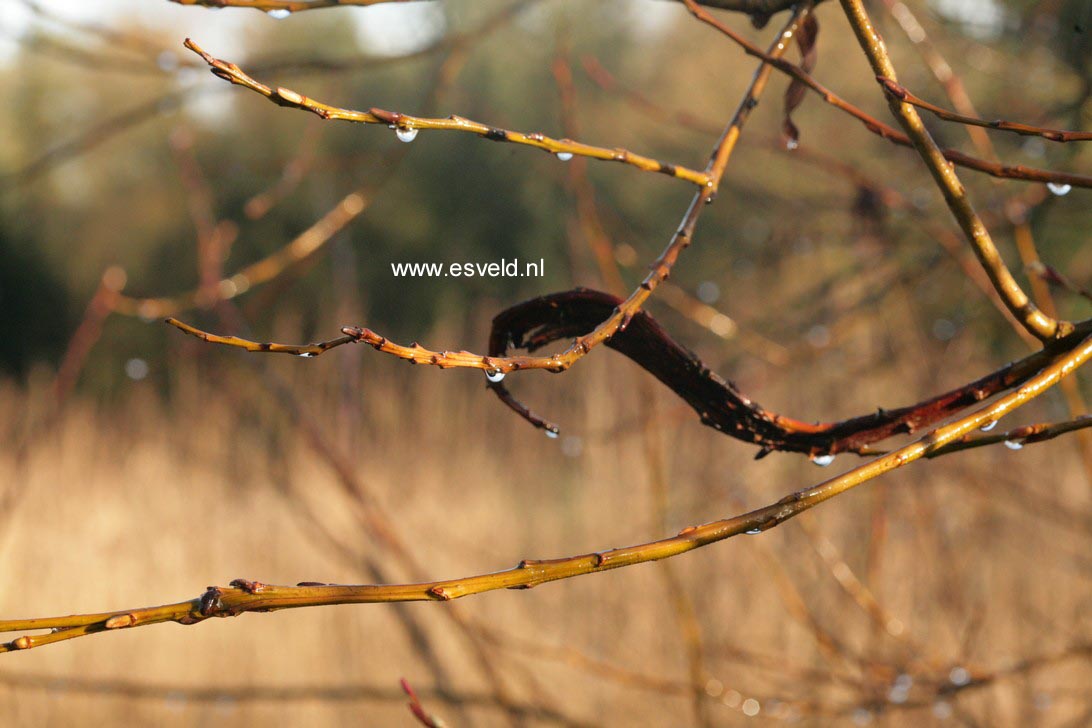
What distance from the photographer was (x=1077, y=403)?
1.20m

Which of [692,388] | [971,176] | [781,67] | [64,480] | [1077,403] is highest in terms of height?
[64,480]

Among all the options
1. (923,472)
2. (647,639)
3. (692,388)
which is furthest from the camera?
(647,639)

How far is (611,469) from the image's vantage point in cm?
340

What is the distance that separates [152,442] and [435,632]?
2312 millimetres

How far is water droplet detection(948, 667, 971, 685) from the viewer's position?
3.42 ft

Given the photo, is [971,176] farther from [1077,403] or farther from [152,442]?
[152,442]

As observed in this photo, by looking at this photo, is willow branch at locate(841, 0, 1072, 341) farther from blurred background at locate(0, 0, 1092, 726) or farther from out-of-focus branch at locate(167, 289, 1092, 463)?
blurred background at locate(0, 0, 1092, 726)

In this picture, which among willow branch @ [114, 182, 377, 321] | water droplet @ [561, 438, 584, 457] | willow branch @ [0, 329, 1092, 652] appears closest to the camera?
willow branch @ [0, 329, 1092, 652]

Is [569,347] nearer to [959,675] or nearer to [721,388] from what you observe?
[721,388]

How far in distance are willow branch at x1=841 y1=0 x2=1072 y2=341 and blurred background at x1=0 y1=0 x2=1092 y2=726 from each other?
0.39 metres

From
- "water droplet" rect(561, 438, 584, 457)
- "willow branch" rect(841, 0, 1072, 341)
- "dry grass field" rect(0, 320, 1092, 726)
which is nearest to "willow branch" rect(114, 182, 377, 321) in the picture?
"dry grass field" rect(0, 320, 1092, 726)

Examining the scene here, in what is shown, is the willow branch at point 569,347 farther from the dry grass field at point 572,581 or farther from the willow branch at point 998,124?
the dry grass field at point 572,581

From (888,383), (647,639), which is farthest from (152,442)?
(888,383)

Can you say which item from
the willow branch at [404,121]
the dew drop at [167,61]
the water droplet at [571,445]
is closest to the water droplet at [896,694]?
the water droplet at [571,445]
